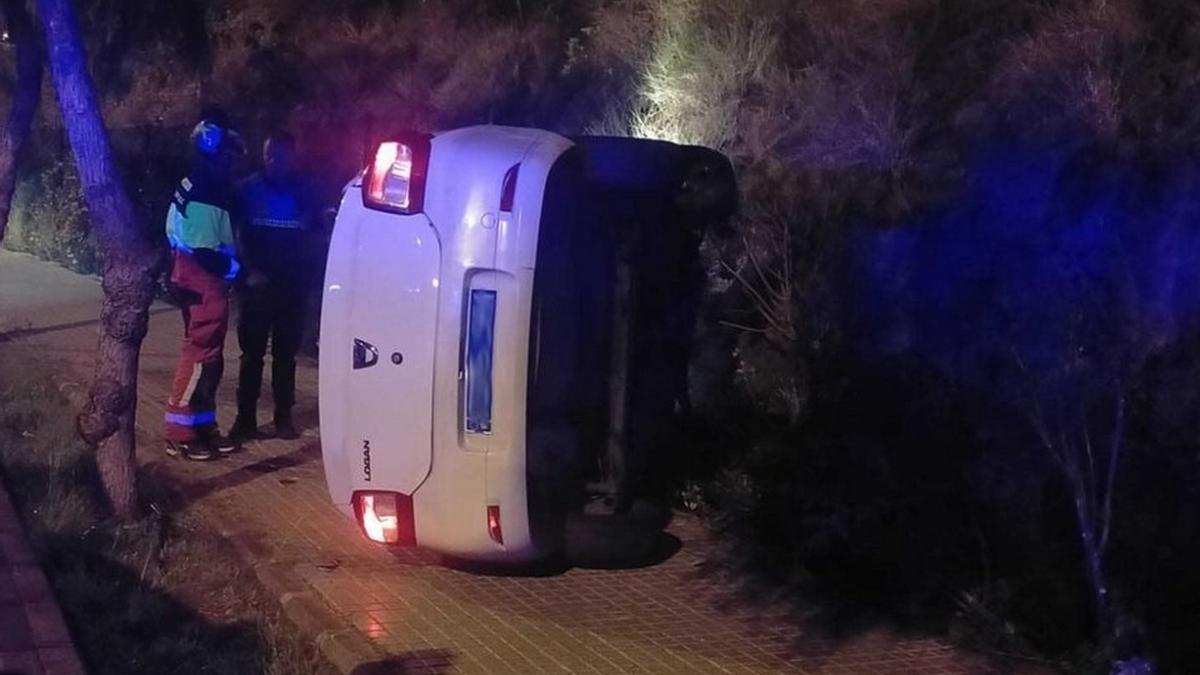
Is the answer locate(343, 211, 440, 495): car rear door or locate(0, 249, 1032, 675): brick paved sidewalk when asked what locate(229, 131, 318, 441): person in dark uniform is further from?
locate(343, 211, 440, 495): car rear door

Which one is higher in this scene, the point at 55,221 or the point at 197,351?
the point at 55,221

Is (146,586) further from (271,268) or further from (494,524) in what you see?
(271,268)

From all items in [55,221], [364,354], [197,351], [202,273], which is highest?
[55,221]

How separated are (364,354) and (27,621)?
152cm

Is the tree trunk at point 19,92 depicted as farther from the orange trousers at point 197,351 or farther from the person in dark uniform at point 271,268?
the orange trousers at point 197,351

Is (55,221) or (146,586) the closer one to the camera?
(146,586)

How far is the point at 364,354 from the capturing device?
20.4 feet

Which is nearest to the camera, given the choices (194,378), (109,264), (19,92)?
(109,264)

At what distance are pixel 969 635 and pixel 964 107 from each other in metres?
3.07

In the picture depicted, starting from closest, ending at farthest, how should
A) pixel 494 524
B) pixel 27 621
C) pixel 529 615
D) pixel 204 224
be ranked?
pixel 27 621, pixel 494 524, pixel 529 615, pixel 204 224

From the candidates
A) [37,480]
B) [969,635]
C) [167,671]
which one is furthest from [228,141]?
[969,635]

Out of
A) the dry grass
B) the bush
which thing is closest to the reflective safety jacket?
the dry grass

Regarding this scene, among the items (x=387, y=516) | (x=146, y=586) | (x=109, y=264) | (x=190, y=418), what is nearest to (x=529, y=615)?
(x=387, y=516)

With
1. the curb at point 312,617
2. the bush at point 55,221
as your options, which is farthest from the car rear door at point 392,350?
the bush at point 55,221
